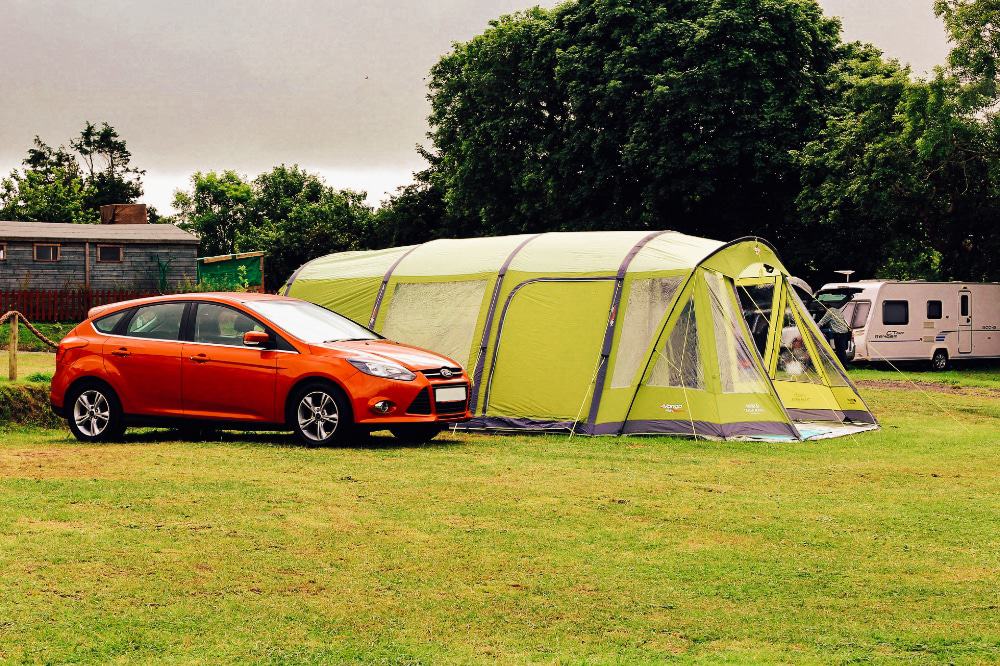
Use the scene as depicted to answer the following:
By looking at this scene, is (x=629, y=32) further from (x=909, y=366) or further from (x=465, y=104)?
(x=909, y=366)

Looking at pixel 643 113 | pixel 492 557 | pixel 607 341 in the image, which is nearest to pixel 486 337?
pixel 607 341

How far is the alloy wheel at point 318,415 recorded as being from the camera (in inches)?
522

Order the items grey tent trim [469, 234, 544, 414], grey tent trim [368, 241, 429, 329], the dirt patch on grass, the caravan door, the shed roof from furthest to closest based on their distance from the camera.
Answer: the shed roof < the caravan door < the dirt patch on grass < grey tent trim [368, 241, 429, 329] < grey tent trim [469, 234, 544, 414]

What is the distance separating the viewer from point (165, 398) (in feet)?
45.1

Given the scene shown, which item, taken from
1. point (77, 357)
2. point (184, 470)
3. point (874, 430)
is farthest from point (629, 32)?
point (184, 470)

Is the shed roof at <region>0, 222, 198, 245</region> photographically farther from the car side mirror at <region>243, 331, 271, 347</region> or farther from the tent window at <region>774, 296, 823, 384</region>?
the car side mirror at <region>243, 331, 271, 347</region>

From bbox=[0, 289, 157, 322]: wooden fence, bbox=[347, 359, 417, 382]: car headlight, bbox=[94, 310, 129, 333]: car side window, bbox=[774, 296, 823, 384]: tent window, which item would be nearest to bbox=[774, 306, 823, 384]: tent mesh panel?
bbox=[774, 296, 823, 384]: tent window

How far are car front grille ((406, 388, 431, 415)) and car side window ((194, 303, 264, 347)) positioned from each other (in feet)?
6.28

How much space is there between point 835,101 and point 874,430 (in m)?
23.6

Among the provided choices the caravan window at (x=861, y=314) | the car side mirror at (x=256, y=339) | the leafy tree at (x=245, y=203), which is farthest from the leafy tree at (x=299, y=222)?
the car side mirror at (x=256, y=339)

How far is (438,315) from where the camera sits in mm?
16625

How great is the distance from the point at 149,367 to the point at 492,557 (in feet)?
24.1

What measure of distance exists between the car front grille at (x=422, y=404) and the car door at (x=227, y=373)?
142 cm

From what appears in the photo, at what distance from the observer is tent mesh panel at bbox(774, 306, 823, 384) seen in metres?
17.0
